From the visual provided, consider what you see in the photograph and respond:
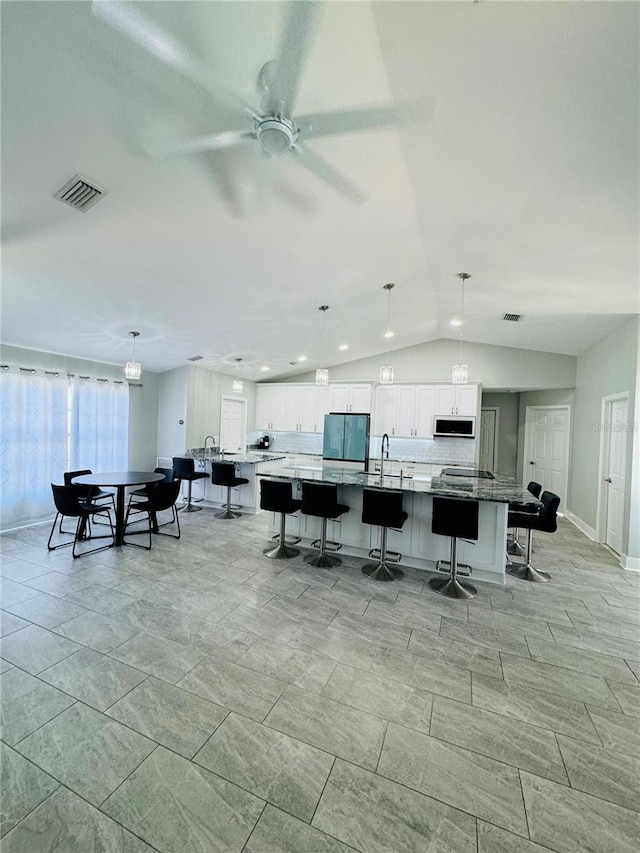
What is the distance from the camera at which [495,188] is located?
224 cm

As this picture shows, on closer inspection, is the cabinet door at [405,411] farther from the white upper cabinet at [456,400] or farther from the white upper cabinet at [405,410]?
the white upper cabinet at [456,400]

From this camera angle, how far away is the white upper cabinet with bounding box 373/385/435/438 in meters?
6.48

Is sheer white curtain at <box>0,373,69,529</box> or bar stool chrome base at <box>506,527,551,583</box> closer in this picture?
bar stool chrome base at <box>506,527,551,583</box>

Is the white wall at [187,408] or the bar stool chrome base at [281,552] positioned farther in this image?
the white wall at [187,408]

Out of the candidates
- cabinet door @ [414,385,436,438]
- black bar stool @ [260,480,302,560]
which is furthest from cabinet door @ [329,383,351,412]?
black bar stool @ [260,480,302,560]

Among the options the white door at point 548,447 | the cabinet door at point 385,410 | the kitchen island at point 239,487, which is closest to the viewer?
the kitchen island at point 239,487

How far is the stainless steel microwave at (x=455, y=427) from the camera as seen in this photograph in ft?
20.0

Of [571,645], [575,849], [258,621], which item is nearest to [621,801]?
[575,849]

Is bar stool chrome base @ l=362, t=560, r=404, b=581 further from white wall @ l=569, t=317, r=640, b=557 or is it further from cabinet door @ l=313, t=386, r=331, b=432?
cabinet door @ l=313, t=386, r=331, b=432

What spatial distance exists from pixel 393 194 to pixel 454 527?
8.83 feet

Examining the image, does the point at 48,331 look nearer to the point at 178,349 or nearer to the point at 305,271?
the point at 178,349

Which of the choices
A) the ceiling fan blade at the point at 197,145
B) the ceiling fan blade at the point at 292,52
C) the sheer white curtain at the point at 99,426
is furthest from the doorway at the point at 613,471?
the sheer white curtain at the point at 99,426

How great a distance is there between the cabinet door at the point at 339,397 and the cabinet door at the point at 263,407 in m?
1.58

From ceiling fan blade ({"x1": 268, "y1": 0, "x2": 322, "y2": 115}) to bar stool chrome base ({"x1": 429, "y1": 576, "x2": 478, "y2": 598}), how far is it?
356cm
